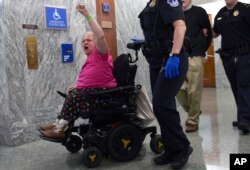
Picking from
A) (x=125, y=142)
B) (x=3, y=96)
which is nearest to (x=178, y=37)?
(x=125, y=142)

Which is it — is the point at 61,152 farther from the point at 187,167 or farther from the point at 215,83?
the point at 215,83

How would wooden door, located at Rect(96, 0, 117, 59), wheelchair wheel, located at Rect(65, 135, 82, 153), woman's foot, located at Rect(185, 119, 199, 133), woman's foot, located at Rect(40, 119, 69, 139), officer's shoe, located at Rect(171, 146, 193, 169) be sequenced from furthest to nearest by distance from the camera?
1. wooden door, located at Rect(96, 0, 117, 59)
2. woman's foot, located at Rect(185, 119, 199, 133)
3. wheelchair wheel, located at Rect(65, 135, 82, 153)
4. woman's foot, located at Rect(40, 119, 69, 139)
5. officer's shoe, located at Rect(171, 146, 193, 169)

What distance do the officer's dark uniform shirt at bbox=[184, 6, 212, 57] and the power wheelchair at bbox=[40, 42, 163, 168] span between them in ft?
3.45

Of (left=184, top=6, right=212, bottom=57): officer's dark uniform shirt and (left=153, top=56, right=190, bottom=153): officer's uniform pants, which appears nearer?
(left=153, top=56, right=190, bottom=153): officer's uniform pants

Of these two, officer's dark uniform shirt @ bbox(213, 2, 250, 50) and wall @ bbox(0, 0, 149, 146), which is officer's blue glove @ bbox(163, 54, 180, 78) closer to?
officer's dark uniform shirt @ bbox(213, 2, 250, 50)

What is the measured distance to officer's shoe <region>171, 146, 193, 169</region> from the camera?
205cm

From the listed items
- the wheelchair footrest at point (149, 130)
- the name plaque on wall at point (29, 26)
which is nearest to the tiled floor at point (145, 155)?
the wheelchair footrest at point (149, 130)

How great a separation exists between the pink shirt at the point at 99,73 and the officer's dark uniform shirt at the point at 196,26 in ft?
3.61

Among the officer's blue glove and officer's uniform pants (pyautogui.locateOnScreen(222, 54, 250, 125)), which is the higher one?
the officer's blue glove

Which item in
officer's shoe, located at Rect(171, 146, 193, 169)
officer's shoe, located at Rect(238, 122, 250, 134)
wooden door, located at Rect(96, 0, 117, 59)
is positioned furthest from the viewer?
wooden door, located at Rect(96, 0, 117, 59)

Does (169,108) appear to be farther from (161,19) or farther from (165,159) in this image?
(161,19)

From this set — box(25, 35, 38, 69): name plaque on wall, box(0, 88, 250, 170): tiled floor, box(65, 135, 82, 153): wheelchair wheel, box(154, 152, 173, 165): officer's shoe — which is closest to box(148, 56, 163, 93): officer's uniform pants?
box(154, 152, 173, 165): officer's shoe

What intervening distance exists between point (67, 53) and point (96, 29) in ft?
3.78

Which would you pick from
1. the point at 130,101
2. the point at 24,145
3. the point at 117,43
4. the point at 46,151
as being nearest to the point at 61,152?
the point at 46,151
